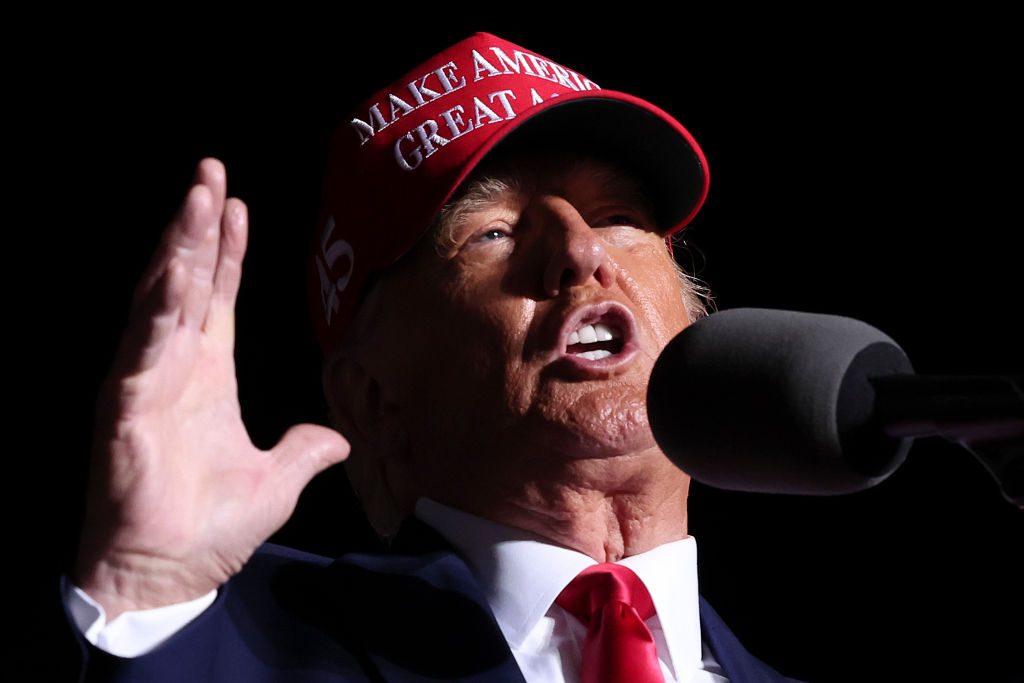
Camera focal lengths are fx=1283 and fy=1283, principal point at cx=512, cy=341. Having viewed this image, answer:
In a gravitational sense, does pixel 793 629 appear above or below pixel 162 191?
below

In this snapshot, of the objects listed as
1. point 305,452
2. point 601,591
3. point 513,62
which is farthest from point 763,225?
point 305,452

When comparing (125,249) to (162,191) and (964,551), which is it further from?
(964,551)

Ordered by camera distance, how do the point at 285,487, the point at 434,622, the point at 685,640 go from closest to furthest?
the point at 285,487
the point at 434,622
the point at 685,640

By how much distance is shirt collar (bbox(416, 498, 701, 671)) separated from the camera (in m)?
1.68

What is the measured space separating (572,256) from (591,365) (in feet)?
0.53

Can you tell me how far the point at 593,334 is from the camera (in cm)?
177

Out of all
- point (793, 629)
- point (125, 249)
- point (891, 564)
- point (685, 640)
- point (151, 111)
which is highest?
point (151, 111)

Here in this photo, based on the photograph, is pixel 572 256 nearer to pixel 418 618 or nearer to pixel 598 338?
pixel 598 338

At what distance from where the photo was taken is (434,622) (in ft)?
5.16

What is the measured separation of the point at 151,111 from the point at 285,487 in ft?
3.83

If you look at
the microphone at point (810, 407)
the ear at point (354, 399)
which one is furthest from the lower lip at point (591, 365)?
the microphone at point (810, 407)

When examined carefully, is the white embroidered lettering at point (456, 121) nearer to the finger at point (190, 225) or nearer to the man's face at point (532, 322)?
the man's face at point (532, 322)

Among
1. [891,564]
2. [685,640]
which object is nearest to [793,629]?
[891,564]

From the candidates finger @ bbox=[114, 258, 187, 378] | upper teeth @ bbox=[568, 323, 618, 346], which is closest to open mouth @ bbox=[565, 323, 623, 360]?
upper teeth @ bbox=[568, 323, 618, 346]
